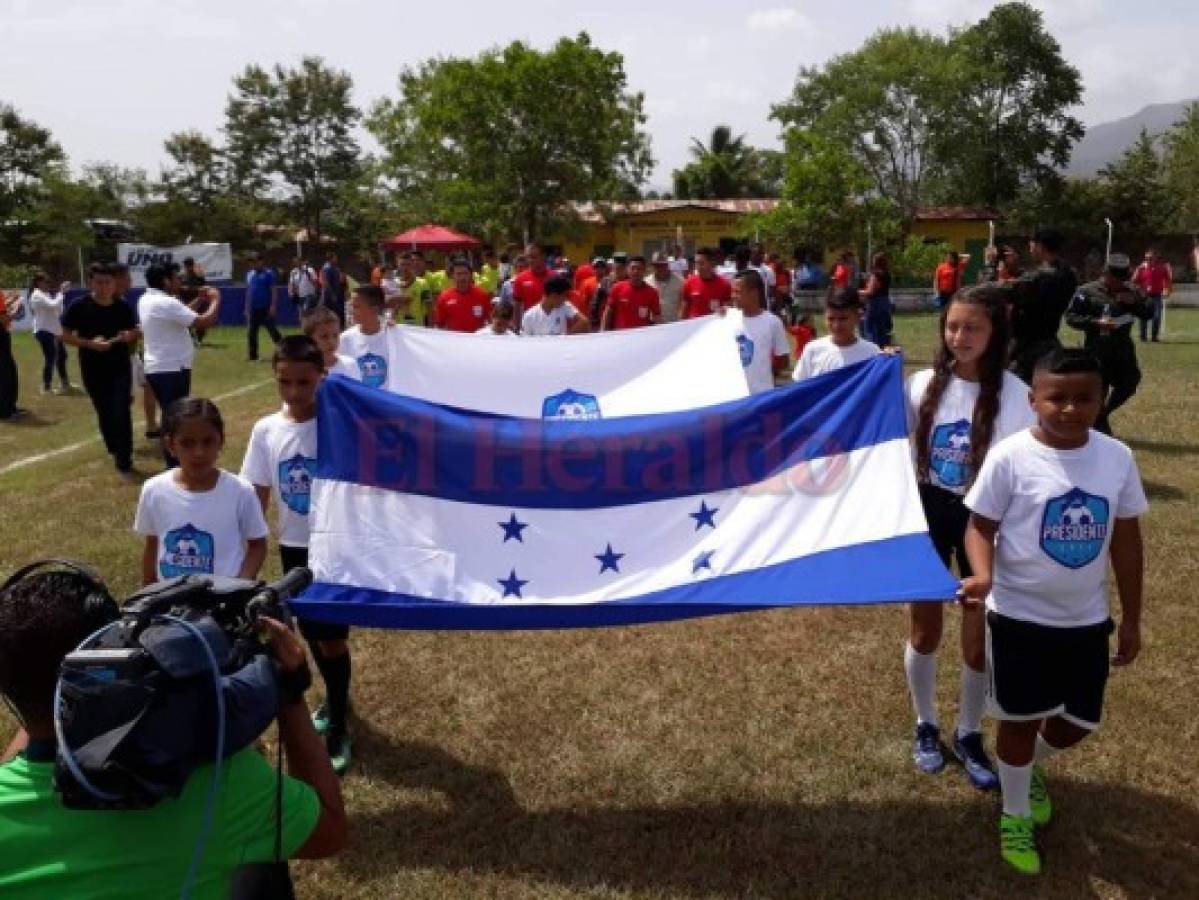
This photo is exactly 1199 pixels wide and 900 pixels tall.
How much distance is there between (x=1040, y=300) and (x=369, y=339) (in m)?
Result: 5.11

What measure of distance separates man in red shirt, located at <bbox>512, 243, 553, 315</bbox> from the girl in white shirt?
29.0 ft

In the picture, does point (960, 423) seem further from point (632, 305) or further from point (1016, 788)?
point (632, 305)

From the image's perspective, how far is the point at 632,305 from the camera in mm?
11031

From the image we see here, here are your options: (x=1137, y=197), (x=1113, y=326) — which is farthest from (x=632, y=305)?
(x=1137, y=197)

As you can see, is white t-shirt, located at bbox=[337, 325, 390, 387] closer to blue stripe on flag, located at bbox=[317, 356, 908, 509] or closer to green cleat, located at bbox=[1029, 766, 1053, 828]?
blue stripe on flag, located at bbox=[317, 356, 908, 509]

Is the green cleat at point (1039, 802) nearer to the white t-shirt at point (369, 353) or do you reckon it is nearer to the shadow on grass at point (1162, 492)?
the white t-shirt at point (369, 353)

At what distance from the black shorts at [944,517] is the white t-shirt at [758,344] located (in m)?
3.73

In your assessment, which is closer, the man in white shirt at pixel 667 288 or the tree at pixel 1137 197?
the man in white shirt at pixel 667 288

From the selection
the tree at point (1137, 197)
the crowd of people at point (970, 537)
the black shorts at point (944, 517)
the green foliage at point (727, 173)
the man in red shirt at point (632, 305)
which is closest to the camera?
the crowd of people at point (970, 537)

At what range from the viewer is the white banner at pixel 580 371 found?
18.5ft

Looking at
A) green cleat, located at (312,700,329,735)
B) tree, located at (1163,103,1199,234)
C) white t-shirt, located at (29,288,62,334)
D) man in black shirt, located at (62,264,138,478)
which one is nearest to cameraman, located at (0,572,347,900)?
green cleat, located at (312,700,329,735)

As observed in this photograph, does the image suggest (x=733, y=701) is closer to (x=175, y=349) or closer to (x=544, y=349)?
(x=544, y=349)

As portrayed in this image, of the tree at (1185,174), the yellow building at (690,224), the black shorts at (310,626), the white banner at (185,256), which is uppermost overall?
the tree at (1185,174)

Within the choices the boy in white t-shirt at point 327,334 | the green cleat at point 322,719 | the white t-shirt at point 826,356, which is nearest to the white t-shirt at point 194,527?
the green cleat at point 322,719
